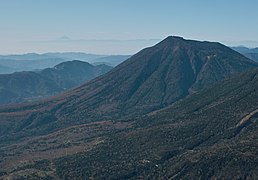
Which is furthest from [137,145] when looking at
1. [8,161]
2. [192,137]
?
[8,161]

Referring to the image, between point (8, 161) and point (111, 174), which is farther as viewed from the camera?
point (8, 161)

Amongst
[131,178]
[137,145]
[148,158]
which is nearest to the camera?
[131,178]

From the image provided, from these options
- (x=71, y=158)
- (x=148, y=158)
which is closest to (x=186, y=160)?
(x=148, y=158)

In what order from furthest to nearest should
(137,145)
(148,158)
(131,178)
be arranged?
(137,145)
(148,158)
(131,178)

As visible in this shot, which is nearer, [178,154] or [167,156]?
[167,156]

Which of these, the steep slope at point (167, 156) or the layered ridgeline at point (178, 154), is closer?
the layered ridgeline at point (178, 154)

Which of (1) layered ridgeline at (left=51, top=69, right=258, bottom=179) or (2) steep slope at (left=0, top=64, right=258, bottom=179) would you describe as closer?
(1) layered ridgeline at (left=51, top=69, right=258, bottom=179)

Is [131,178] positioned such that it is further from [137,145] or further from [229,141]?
[229,141]

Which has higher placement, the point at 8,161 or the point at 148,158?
the point at 148,158

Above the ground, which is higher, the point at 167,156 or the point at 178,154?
the point at 178,154

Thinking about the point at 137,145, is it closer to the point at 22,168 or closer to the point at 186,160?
the point at 186,160
